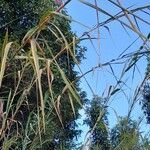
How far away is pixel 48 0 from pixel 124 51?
10939 mm

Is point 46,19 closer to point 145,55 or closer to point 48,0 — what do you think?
point 145,55

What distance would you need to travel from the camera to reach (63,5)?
43.0 inches

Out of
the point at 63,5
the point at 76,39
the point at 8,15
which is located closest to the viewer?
the point at 63,5

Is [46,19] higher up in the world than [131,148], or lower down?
higher up

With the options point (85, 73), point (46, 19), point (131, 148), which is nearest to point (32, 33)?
point (46, 19)

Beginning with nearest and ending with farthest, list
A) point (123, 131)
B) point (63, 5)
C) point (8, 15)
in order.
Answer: point (63, 5)
point (123, 131)
point (8, 15)

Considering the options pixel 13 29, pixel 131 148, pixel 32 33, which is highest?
pixel 13 29

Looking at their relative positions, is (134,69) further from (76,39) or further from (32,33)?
(32,33)

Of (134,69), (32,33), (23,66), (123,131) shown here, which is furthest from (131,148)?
(32,33)

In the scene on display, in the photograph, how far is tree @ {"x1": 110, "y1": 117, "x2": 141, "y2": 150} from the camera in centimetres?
147

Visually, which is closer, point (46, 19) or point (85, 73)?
point (46, 19)

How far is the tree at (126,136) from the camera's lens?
1.47 m

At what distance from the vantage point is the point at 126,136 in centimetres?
151

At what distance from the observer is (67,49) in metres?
1.16
